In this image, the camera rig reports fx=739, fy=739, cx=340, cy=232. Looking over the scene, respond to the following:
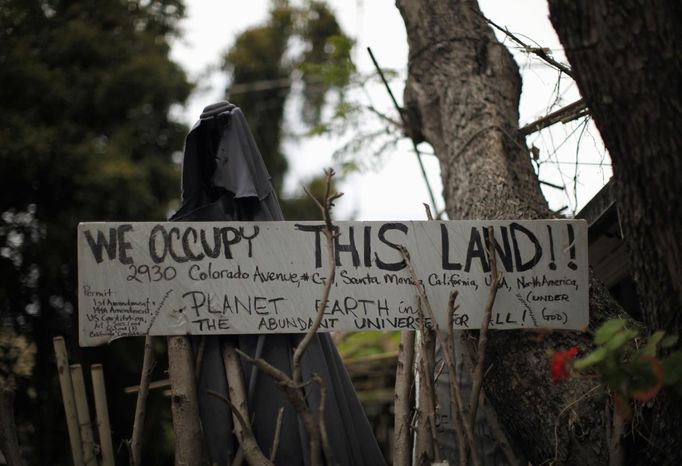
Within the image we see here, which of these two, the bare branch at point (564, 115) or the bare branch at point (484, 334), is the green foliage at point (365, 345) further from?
the bare branch at point (484, 334)

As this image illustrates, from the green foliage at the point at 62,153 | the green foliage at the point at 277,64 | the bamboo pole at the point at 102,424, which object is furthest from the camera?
the green foliage at the point at 277,64

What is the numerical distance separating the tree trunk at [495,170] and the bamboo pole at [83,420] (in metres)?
1.79

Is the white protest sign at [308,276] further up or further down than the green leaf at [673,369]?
Result: further up

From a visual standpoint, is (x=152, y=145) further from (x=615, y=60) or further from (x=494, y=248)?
(x=615, y=60)

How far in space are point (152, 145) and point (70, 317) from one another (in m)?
2.37

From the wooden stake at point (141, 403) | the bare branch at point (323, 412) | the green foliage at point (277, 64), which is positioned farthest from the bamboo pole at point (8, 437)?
the green foliage at point (277, 64)

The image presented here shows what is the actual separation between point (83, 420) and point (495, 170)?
273 cm

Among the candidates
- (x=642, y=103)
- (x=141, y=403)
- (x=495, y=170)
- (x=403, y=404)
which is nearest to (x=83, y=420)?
(x=141, y=403)

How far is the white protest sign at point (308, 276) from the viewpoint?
2.95 m

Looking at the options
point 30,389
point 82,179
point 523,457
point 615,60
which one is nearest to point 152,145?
point 82,179

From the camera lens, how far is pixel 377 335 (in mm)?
8773

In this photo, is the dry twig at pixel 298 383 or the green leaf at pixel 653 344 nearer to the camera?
the green leaf at pixel 653 344

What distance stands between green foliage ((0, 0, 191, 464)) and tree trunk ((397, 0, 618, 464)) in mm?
3780

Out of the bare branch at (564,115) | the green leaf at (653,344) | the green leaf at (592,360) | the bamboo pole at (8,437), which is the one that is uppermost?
the bare branch at (564,115)
